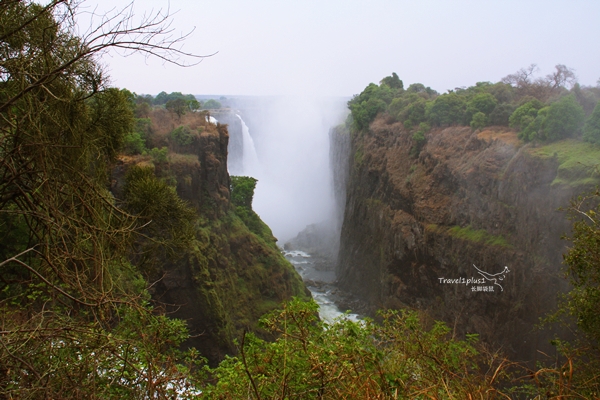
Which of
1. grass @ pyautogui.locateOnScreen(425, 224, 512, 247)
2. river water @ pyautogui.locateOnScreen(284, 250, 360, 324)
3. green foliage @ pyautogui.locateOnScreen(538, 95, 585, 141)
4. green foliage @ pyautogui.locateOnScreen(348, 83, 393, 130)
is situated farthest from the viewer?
green foliage @ pyautogui.locateOnScreen(348, 83, 393, 130)

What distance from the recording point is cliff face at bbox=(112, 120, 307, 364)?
15.2 m

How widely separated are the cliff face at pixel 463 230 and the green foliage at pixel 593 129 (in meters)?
1.63

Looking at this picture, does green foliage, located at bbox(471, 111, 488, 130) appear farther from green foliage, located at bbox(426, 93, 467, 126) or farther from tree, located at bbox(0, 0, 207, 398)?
tree, located at bbox(0, 0, 207, 398)

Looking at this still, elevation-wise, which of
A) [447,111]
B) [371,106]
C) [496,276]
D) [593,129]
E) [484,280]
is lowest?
[484,280]

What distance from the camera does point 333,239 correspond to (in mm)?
36625

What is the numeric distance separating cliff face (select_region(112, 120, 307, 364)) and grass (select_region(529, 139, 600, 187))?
11782mm

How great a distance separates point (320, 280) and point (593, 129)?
17.7 meters

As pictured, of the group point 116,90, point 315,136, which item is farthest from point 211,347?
point 315,136

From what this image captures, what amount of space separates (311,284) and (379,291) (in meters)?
5.67

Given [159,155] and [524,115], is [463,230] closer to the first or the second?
[524,115]

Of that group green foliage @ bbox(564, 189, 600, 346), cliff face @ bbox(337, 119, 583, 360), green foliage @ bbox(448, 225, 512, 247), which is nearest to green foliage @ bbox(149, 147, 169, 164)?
cliff face @ bbox(337, 119, 583, 360)

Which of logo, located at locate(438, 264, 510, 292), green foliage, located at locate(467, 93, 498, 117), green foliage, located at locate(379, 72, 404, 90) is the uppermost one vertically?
green foliage, located at locate(379, 72, 404, 90)

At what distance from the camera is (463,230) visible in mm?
18547

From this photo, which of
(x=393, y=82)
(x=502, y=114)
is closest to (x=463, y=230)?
(x=502, y=114)
